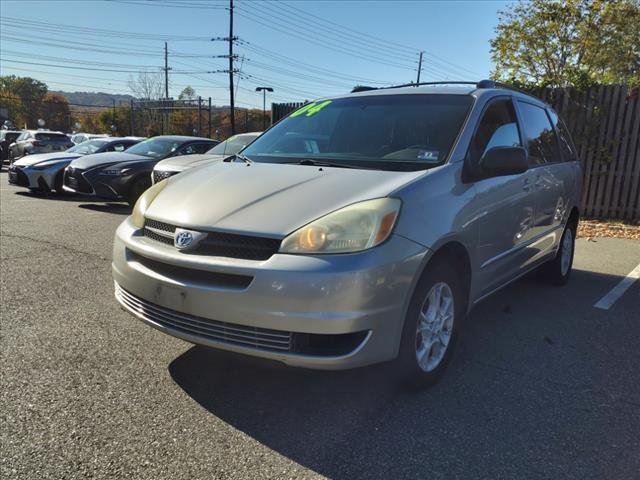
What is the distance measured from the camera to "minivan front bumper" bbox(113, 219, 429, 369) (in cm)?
230

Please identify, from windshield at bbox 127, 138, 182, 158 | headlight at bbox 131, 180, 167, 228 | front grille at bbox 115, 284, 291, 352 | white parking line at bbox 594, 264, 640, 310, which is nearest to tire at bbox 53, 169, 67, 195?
windshield at bbox 127, 138, 182, 158

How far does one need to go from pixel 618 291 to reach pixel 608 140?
5.66 metres

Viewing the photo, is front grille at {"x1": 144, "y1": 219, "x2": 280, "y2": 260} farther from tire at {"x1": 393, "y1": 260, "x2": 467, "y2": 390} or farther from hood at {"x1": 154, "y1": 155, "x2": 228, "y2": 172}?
hood at {"x1": 154, "y1": 155, "x2": 228, "y2": 172}

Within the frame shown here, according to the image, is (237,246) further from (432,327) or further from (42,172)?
(42,172)

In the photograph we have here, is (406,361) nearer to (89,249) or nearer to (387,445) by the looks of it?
(387,445)

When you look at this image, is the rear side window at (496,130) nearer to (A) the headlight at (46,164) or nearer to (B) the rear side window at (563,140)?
(B) the rear side window at (563,140)

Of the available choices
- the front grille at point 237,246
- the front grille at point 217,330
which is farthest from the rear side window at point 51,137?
the front grille at point 237,246

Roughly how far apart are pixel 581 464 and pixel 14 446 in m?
2.59

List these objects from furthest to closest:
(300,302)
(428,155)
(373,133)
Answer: (373,133) < (428,155) < (300,302)

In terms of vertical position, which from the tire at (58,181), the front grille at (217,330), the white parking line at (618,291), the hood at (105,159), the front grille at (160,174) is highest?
the hood at (105,159)

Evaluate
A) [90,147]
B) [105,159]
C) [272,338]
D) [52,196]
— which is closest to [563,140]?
[272,338]

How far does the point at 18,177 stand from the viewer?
11594mm

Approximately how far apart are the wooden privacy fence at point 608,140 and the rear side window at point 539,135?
18.8 ft

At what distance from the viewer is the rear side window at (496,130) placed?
3354mm
